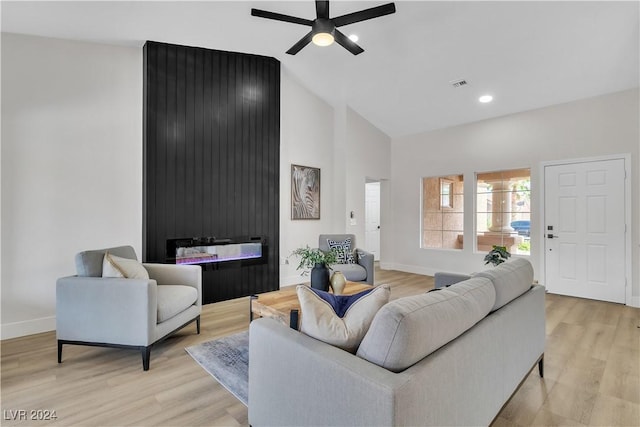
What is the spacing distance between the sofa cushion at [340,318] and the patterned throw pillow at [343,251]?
282 cm

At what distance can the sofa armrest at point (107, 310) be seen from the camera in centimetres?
233

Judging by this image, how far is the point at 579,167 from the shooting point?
4398mm

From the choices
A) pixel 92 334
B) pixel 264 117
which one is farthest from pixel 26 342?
pixel 264 117

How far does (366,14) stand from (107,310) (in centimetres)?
312

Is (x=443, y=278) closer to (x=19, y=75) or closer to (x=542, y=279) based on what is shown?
(x=542, y=279)

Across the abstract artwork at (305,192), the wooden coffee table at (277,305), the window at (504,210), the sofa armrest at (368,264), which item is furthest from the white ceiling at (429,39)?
the wooden coffee table at (277,305)

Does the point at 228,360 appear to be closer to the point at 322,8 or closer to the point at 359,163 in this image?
the point at 322,8

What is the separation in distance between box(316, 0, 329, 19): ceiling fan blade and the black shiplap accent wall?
191 cm

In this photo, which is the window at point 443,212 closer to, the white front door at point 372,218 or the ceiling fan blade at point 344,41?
the white front door at point 372,218

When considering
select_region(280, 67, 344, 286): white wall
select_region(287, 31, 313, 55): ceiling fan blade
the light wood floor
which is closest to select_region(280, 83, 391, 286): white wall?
select_region(280, 67, 344, 286): white wall

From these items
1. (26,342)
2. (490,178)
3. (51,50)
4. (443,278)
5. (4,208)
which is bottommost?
(26,342)

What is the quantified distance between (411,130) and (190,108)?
3.98 meters

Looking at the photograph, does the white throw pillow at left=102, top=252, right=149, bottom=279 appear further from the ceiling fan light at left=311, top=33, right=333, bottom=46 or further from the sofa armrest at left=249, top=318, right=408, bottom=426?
the ceiling fan light at left=311, top=33, right=333, bottom=46

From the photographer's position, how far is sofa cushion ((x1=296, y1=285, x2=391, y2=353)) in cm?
129
